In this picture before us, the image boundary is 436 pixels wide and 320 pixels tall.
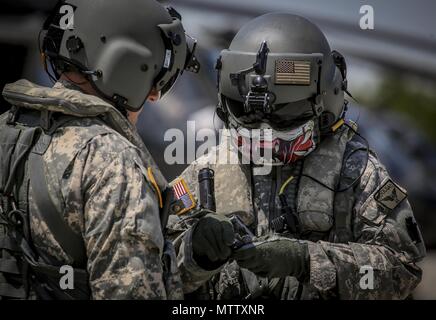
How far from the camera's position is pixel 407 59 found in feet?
51.8

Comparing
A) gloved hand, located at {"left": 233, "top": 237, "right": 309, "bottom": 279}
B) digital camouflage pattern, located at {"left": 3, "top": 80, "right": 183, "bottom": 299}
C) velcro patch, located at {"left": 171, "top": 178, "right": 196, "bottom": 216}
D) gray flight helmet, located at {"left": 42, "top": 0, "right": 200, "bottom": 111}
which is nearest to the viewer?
digital camouflage pattern, located at {"left": 3, "top": 80, "right": 183, "bottom": 299}

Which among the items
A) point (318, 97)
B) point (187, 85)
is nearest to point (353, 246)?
point (318, 97)

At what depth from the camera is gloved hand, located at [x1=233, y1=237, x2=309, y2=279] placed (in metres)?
3.99

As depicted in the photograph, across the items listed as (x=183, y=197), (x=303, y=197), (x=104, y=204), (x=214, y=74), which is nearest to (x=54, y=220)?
(x=104, y=204)

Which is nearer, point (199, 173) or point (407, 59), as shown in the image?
point (199, 173)

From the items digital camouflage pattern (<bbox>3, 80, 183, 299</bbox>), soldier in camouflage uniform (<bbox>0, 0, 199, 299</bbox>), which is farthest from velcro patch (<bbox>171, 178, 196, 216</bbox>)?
digital camouflage pattern (<bbox>3, 80, 183, 299</bbox>)

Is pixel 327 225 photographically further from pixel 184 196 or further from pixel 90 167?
pixel 90 167

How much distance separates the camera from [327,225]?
4.36m

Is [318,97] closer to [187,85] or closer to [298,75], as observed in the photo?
[298,75]

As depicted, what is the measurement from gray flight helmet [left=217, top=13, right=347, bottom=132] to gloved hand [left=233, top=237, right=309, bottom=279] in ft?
2.21

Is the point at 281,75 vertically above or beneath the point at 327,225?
above

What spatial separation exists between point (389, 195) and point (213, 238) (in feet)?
3.29

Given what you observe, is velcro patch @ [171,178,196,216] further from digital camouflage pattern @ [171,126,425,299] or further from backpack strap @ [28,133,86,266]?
backpack strap @ [28,133,86,266]
